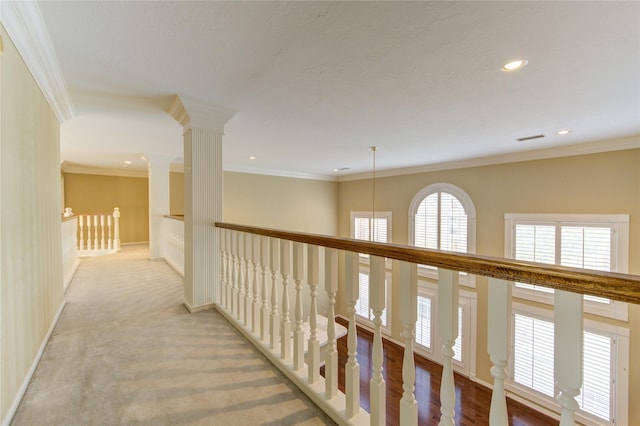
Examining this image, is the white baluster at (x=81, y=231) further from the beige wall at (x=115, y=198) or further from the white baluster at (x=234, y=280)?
the white baluster at (x=234, y=280)

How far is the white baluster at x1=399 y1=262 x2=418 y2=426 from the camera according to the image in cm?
94

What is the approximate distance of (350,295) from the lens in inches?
46.0

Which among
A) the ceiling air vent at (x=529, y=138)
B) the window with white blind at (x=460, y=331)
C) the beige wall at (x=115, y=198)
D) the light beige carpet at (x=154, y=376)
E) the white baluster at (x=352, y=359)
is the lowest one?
the window with white blind at (x=460, y=331)

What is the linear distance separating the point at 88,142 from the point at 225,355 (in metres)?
4.05

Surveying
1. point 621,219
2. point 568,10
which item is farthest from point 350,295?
point 621,219

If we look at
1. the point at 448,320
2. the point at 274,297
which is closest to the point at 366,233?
the point at 274,297

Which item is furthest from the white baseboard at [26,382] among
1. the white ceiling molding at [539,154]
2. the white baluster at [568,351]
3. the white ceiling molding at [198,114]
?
the white ceiling molding at [539,154]

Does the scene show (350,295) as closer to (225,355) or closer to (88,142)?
(225,355)

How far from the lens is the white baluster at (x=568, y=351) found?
2.04ft

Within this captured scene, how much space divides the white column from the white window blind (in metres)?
6.16

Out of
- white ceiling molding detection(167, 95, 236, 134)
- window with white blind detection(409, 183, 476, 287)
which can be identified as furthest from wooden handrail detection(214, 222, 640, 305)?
window with white blind detection(409, 183, 476, 287)

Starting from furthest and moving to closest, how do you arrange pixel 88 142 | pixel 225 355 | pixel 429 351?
pixel 429 351, pixel 88 142, pixel 225 355

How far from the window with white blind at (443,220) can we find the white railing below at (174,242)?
4.27 meters

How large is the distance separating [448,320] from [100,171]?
8.50m
